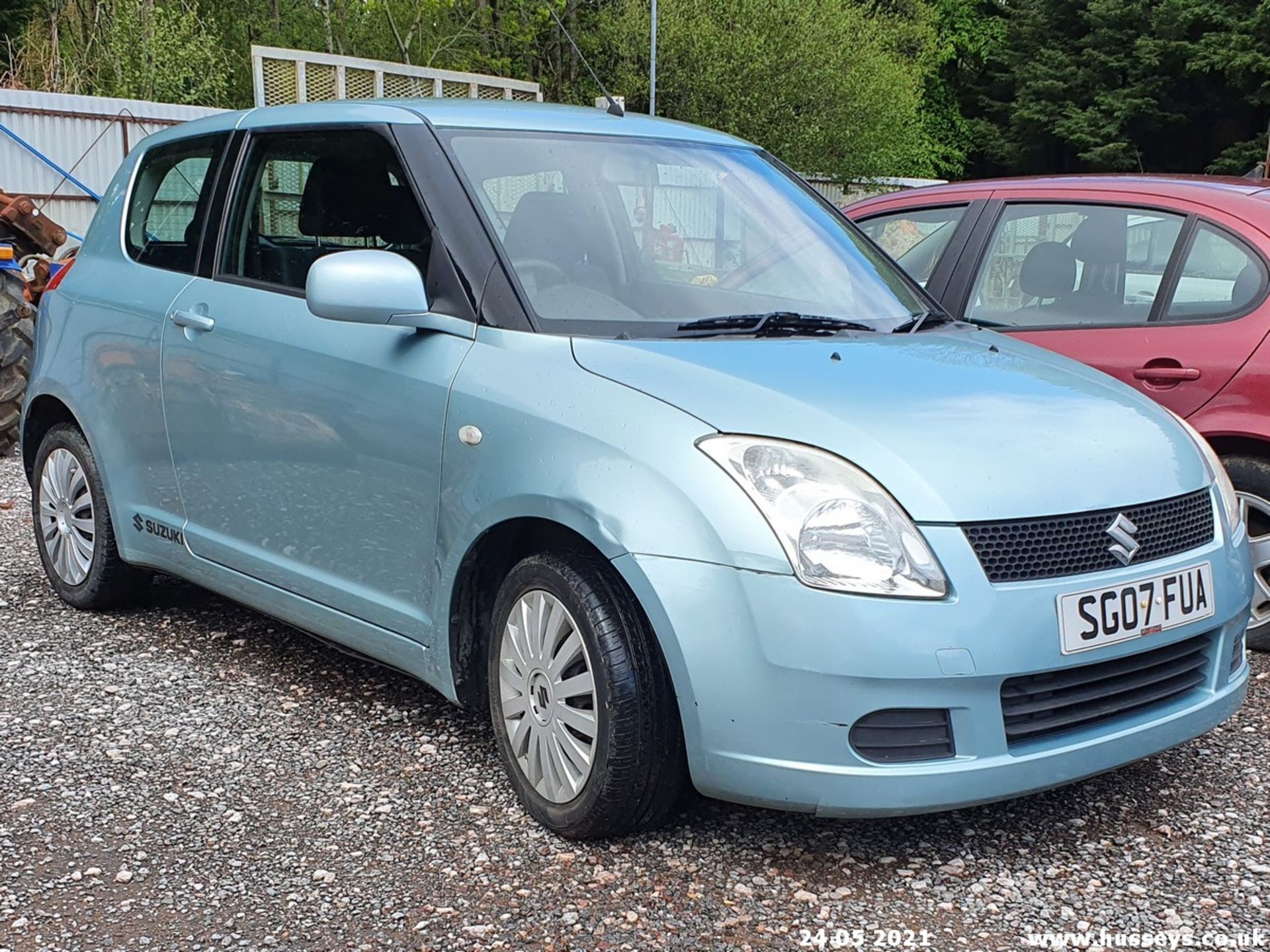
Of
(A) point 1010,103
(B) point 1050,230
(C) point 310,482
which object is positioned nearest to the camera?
(C) point 310,482

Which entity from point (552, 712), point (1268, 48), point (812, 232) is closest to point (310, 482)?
point (552, 712)

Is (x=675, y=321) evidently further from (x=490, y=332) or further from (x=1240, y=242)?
(x=1240, y=242)

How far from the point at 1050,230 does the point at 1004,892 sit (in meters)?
2.92

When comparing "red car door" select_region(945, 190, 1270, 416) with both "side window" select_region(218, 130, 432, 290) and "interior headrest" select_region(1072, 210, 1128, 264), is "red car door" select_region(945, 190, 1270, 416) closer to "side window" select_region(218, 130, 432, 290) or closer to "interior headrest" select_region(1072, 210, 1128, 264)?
"interior headrest" select_region(1072, 210, 1128, 264)

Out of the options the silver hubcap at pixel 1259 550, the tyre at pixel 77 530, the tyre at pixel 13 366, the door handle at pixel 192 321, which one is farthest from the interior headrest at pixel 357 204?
the tyre at pixel 13 366

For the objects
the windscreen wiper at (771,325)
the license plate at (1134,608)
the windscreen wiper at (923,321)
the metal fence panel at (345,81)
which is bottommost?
the license plate at (1134,608)

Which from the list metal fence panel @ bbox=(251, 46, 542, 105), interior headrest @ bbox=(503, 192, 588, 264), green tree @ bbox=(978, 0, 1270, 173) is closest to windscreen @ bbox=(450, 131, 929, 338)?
interior headrest @ bbox=(503, 192, 588, 264)

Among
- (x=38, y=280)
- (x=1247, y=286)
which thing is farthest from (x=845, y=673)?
(x=38, y=280)

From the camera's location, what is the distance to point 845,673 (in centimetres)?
283

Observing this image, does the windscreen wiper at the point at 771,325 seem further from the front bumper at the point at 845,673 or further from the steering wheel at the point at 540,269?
the front bumper at the point at 845,673

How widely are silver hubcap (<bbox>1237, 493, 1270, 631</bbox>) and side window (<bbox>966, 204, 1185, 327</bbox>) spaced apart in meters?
0.73

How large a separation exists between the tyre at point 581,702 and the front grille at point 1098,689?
2.43 ft

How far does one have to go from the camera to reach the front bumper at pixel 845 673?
2.82 m

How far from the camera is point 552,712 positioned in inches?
129
